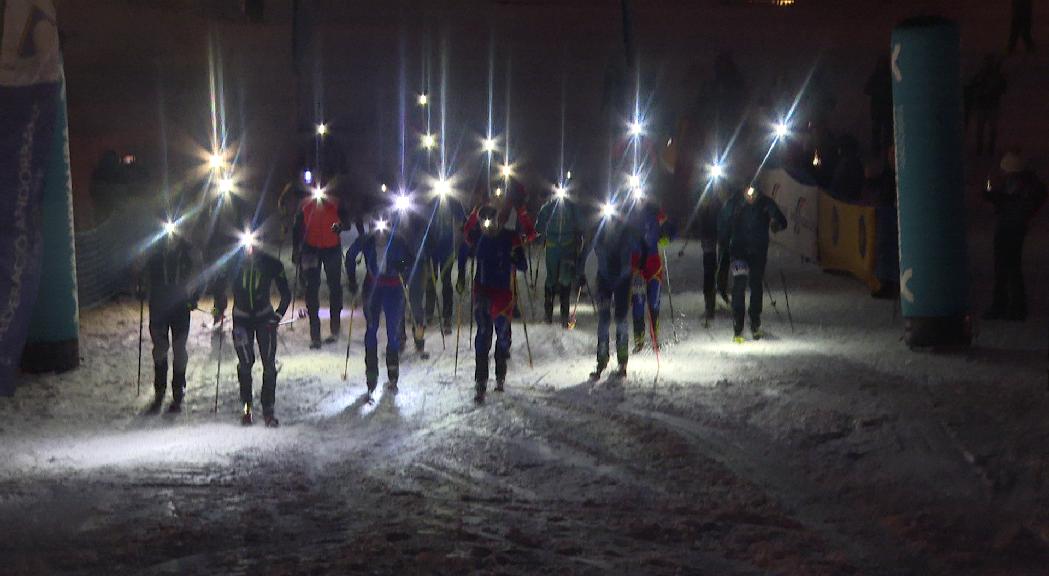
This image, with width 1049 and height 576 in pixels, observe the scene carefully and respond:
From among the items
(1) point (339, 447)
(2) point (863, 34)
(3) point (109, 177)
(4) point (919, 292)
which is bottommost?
(1) point (339, 447)

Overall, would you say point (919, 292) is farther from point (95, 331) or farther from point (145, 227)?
point (145, 227)

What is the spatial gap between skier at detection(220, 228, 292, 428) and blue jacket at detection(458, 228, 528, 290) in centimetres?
176

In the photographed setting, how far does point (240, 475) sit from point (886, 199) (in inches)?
463

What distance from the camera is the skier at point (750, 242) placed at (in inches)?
575

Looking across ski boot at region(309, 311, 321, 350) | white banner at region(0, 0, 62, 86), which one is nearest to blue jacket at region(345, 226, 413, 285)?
ski boot at region(309, 311, 321, 350)

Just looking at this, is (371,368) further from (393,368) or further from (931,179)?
(931,179)

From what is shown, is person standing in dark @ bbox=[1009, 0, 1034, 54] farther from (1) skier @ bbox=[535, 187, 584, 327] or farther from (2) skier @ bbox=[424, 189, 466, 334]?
(2) skier @ bbox=[424, 189, 466, 334]

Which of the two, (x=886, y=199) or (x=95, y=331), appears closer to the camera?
(x=95, y=331)

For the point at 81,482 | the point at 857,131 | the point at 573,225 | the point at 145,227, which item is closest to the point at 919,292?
the point at 573,225

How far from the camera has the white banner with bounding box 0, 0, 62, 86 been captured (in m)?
12.0

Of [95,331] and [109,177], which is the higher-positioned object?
[109,177]

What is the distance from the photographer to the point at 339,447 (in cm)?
1016

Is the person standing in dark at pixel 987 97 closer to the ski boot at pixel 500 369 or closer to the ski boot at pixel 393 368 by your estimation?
the ski boot at pixel 500 369

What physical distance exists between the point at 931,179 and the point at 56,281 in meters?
9.35
